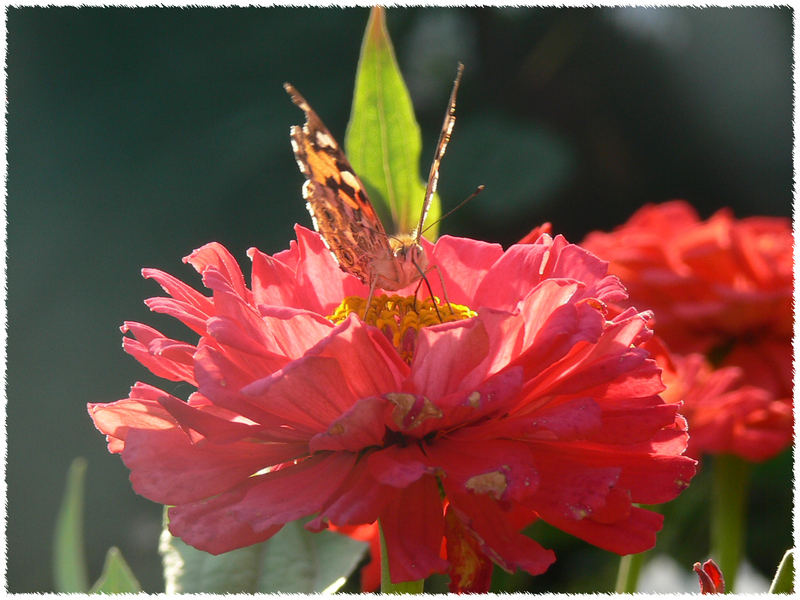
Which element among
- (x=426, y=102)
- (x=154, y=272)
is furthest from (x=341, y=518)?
(x=426, y=102)

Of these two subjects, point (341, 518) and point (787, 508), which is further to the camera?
point (787, 508)

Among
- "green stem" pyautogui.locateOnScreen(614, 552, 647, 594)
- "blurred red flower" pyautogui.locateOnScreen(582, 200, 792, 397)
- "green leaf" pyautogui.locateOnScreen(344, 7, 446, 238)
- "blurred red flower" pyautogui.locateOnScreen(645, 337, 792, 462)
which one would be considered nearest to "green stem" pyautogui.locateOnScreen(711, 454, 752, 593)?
"blurred red flower" pyautogui.locateOnScreen(645, 337, 792, 462)

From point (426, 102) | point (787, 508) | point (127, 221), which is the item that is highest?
point (426, 102)

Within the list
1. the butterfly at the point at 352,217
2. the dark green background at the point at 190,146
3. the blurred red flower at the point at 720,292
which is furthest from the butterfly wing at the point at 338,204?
the dark green background at the point at 190,146

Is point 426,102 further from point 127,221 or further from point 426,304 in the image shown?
point 426,304

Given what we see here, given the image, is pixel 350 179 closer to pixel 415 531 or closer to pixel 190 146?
pixel 415 531

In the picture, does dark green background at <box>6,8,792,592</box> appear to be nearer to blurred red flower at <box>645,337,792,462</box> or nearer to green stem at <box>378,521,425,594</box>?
blurred red flower at <box>645,337,792,462</box>

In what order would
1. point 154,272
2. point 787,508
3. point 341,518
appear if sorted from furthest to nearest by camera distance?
1. point 787,508
2. point 154,272
3. point 341,518
